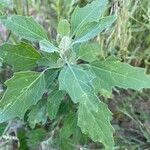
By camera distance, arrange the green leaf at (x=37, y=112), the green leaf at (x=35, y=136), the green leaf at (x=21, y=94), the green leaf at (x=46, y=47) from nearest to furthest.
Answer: the green leaf at (x=46, y=47), the green leaf at (x=21, y=94), the green leaf at (x=37, y=112), the green leaf at (x=35, y=136)

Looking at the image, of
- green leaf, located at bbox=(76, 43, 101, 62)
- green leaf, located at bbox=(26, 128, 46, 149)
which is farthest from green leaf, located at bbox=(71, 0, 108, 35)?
green leaf, located at bbox=(26, 128, 46, 149)

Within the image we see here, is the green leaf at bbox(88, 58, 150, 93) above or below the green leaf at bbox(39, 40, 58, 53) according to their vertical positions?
below

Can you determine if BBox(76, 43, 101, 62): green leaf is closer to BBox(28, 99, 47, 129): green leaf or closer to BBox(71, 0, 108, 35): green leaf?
BBox(71, 0, 108, 35): green leaf

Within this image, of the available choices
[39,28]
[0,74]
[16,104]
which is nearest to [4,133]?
[0,74]

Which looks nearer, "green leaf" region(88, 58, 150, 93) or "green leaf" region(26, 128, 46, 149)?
"green leaf" region(88, 58, 150, 93)

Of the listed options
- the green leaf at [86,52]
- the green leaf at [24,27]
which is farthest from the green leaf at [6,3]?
the green leaf at [86,52]

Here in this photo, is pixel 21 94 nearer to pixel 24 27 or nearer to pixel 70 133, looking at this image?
pixel 24 27

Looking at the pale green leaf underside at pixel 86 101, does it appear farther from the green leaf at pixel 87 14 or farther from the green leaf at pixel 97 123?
the green leaf at pixel 87 14

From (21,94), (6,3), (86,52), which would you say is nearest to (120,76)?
(86,52)
